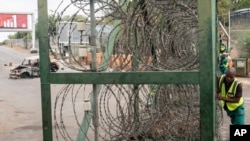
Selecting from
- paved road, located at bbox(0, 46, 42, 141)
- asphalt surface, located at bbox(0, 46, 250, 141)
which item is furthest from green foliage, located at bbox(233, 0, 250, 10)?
paved road, located at bbox(0, 46, 42, 141)

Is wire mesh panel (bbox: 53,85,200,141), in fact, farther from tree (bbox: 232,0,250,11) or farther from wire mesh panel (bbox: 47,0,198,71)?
tree (bbox: 232,0,250,11)

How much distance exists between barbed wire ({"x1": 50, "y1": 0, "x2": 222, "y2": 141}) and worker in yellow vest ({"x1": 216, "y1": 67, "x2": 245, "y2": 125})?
10.5 inches

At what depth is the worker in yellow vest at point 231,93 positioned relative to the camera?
676 cm

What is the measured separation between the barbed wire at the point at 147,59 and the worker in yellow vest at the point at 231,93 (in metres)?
0.27

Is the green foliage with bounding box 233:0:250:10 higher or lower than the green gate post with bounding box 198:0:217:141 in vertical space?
higher

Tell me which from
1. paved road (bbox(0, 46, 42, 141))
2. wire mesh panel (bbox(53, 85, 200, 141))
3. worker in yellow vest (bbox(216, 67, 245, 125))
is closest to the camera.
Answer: wire mesh panel (bbox(53, 85, 200, 141))

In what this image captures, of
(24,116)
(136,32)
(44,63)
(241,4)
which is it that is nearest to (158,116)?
(136,32)

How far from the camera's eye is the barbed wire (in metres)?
5.35

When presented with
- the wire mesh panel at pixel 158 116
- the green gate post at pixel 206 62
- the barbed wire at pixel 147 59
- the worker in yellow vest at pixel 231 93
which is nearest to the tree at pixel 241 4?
the worker in yellow vest at pixel 231 93

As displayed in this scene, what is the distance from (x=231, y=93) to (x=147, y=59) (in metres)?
1.79

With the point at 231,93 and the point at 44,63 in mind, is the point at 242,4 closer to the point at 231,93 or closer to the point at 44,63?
the point at 231,93

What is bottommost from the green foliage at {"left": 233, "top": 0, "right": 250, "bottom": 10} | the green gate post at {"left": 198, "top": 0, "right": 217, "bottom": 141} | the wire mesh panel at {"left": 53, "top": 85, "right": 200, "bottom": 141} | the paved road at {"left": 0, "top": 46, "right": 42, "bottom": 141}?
the paved road at {"left": 0, "top": 46, "right": 42, "bottom": 141}

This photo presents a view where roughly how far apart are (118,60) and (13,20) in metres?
43.1

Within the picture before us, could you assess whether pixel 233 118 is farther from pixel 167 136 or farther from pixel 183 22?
pixel 183 22
